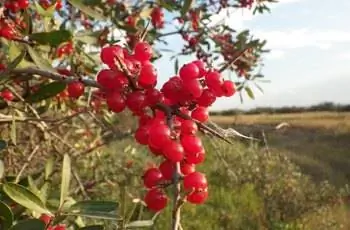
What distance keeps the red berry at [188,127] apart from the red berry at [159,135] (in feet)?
0.15

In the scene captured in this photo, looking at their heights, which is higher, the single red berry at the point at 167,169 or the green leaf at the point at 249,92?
the green leaf at the point at 249,92

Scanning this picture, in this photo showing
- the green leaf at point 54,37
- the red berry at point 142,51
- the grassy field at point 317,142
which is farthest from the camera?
the grassy field at point 317,142

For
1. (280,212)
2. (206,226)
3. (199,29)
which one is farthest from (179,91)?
(280,212)

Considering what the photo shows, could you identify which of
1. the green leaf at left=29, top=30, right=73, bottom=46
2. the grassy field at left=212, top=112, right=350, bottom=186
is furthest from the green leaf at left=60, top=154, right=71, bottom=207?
the grassy field at left=212, top=112, right=350, bottom=186

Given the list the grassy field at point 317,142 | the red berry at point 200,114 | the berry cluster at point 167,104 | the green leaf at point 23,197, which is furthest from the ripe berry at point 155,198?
the grassy field at point 317,142

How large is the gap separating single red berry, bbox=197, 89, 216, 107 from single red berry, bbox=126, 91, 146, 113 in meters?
0.07

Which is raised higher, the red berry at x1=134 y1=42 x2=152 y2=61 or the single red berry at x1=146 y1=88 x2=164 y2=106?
the red berry at x1=134 y1=42 x2=152 y2=61

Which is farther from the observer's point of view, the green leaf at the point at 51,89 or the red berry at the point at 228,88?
the green leaf at the point at 51,89

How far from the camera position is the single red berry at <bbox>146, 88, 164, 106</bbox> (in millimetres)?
736

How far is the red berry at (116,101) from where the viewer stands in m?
0.76

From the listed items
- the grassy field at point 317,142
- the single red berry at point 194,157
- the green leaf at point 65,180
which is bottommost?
the grassy field at point 317,142

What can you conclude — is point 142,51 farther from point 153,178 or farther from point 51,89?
point 51,89

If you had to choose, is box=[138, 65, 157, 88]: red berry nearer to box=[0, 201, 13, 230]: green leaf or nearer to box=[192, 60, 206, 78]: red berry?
box=[192, 60, 206, 78]: red berry

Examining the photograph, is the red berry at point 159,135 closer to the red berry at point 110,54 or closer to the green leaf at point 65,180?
the red berry at point 110,54
